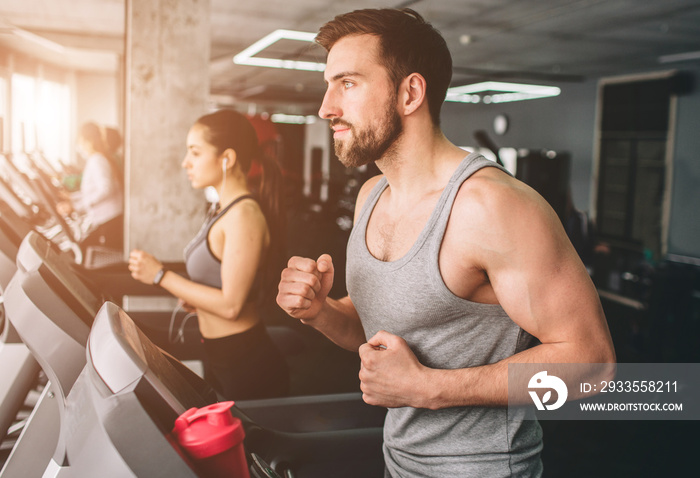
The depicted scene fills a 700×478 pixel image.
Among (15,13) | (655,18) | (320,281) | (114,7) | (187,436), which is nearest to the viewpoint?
(187,436)

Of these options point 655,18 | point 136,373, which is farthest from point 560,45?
point 136,373

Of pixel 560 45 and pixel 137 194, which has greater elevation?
pixel 560 45

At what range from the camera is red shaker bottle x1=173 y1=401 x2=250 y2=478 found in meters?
0.64

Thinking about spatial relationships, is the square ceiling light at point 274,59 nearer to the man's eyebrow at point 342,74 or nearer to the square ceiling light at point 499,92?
the square ceiling light at point 499,92

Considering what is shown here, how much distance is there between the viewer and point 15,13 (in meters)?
6.38

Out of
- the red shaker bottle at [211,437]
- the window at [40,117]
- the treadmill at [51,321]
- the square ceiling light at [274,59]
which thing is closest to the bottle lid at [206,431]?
the red shaker bottle at [211,437]

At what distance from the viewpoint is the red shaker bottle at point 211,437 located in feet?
2.09

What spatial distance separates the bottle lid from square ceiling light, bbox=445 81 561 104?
28.9ft

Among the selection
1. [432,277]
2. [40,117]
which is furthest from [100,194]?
[40,117]

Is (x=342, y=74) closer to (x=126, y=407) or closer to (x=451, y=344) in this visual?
(x=451, y=344)

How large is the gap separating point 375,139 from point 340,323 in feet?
1.38

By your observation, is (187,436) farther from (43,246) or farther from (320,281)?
(43,246)

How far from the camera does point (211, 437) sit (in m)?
0.63

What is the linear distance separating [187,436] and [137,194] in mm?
2668
